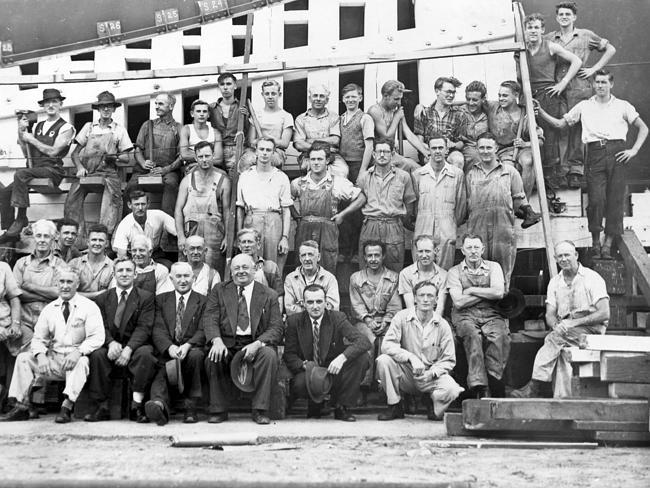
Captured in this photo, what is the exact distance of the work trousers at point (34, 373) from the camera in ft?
28.0

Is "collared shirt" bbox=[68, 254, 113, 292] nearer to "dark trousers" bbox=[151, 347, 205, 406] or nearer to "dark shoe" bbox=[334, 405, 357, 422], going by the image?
"dark trousers" bbox=[151, 347, 205, 406]

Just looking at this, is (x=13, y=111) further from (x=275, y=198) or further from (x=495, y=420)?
(x=495, y=420)

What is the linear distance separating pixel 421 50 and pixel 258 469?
6008 millimetres

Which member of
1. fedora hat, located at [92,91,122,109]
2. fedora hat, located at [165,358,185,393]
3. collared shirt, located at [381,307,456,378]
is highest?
fedora hat, located at [92,91,122,109]

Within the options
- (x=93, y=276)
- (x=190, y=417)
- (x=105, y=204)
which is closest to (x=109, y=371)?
(x=190, y=417)

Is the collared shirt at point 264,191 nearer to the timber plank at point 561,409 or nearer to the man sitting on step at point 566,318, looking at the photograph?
the man sitting on step at point 566,318

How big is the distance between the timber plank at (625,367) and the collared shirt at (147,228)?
4.15 metres

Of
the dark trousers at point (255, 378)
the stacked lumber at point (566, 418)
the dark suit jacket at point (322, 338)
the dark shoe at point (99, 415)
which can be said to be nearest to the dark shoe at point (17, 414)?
the dark shoe at point (99, 415)

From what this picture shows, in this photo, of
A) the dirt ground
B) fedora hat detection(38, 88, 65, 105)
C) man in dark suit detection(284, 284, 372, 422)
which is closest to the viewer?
the dirt ground

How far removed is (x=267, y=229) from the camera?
31.8 ft

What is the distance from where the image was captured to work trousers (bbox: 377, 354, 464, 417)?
8570mm

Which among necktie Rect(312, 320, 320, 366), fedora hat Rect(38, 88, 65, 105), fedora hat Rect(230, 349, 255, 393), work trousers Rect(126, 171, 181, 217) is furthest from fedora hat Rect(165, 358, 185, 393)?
fedora hat Rect(38, 88, 65, 105)

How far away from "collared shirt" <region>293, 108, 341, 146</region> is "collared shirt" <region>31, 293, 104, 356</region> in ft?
8.80

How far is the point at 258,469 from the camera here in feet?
20.9
